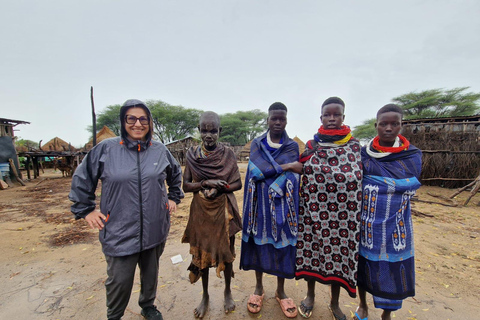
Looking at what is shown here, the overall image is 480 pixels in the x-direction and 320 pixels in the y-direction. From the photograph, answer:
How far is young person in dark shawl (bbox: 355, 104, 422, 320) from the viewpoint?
5.95 ft

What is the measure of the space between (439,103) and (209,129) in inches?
1095

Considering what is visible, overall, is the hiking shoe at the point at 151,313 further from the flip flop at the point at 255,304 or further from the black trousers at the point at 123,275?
the flip flop at the point at 255,304

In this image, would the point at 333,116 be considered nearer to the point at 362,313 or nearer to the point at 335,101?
the point at 335,101

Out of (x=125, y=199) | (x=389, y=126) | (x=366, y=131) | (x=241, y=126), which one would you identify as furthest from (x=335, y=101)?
(x=241, y=126)

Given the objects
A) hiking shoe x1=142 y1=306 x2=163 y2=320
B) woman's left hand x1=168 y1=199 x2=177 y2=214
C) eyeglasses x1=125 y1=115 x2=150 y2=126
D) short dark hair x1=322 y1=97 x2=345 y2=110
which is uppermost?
short dark hair x1=322 y1=97 x2=345 y2=110

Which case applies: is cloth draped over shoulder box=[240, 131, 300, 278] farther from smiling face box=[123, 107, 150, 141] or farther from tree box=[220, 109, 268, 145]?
tree box=[220, 109, 268, 145]

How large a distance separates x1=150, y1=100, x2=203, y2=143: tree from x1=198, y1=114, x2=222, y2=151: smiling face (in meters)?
30.3

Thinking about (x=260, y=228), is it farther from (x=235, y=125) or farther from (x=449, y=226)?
(x=235, y=125)

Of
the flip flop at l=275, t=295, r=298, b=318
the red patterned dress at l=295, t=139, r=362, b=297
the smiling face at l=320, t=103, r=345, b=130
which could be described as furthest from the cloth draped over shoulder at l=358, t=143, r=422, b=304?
the flip flop at l=275, t=295, r=298, b=318

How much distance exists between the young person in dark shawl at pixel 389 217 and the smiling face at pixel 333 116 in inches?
13.4

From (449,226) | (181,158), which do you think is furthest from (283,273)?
(181,158)

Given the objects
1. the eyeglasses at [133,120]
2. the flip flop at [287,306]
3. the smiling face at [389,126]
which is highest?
the eyeglasses at [133,120]

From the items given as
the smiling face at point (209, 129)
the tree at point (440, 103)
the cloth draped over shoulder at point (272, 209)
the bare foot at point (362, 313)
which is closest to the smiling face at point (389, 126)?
the cloth draped over shoulder at point (272, 209)

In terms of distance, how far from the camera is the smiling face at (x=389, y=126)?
185 cm
